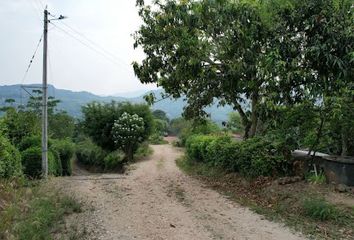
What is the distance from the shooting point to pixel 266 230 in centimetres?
805

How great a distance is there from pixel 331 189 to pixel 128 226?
5091 mm

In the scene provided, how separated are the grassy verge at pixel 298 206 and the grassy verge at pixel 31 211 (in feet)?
14.9

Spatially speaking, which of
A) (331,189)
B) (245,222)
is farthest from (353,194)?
(245,222)

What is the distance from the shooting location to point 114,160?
114 feet

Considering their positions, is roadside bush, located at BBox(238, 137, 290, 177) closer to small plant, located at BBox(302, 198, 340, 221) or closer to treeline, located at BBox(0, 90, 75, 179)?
small plant, located at BBox(302, 198, 340, 221)

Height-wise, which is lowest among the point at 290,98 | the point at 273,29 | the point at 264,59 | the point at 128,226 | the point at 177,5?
the point at 128,226

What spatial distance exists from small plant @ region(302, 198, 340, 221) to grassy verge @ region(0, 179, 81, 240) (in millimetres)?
5253

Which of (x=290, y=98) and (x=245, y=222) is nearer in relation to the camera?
(x=245, y=222)

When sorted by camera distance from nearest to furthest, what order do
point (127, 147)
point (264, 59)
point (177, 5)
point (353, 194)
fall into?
point (353, 194) < point (264, 59) < point (177, 5) < point (127, 147)

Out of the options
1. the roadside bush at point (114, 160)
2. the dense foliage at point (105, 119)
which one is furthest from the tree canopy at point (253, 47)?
the roadside bush at point (114, 160)

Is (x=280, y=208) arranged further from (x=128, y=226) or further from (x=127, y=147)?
(x=127, y=147)

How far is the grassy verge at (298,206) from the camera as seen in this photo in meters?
8.04

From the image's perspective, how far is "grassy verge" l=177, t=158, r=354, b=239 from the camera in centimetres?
804

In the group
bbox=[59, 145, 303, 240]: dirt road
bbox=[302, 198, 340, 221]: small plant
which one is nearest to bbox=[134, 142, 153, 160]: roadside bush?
bbox=[59, 145, 303, 240]: dirt road
